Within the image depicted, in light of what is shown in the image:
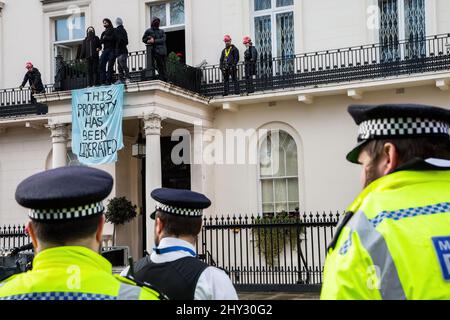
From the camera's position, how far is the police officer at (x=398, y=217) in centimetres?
240

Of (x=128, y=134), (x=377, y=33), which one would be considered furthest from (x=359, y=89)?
(x=128, y=134)

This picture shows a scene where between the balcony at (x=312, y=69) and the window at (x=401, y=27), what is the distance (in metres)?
0.03

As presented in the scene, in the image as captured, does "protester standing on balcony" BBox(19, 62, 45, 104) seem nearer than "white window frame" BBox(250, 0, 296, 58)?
No

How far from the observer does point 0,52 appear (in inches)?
931

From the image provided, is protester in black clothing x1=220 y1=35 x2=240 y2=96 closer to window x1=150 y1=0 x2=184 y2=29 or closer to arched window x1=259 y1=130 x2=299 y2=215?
arched window x1=259 y1=130 x2=299 y2=215

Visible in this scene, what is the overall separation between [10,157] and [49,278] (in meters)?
21.5

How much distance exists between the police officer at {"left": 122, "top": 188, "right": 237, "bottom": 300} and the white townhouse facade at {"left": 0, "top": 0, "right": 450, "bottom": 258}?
13.4m

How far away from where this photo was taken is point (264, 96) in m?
19.6

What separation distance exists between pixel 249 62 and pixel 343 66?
2.60 m

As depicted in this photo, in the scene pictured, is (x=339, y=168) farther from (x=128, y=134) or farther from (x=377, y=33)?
(x=128, y=134)

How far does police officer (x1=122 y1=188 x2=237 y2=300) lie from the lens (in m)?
4.11

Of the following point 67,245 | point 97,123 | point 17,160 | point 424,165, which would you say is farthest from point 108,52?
point 424,165

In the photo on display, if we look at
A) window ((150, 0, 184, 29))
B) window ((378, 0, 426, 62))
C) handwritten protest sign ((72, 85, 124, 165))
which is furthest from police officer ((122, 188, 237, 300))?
window ((150, 0, 184, 29))

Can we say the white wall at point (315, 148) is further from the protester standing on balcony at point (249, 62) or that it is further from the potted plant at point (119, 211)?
the potted plant at point (119, 211)
